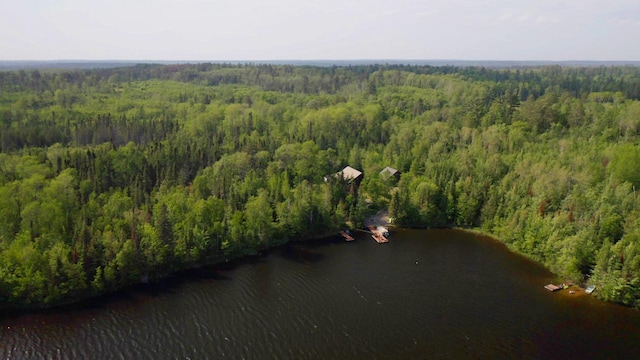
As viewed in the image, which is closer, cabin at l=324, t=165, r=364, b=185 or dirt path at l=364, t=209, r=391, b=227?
dirt path at l=364, t=209, r=391, b=227

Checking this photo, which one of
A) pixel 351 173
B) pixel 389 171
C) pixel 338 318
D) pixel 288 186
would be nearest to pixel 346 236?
pixel 288 186

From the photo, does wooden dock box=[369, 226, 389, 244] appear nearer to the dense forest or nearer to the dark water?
the dense forest

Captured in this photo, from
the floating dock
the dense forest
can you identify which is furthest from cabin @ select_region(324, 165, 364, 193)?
the floating dock

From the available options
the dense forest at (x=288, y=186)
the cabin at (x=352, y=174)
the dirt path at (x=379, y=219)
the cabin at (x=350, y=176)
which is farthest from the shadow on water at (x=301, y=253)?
the cabin at (x=352, y=174)

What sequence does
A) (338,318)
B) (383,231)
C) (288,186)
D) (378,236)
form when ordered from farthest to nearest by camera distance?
(288,186) < (383,231) < (378,236) < (338,318)

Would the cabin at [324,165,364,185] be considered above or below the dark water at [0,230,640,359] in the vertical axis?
above

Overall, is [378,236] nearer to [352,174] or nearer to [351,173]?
[352,174]

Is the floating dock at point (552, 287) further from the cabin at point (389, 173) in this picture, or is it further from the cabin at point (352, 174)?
the cabin at point (352, 174)
